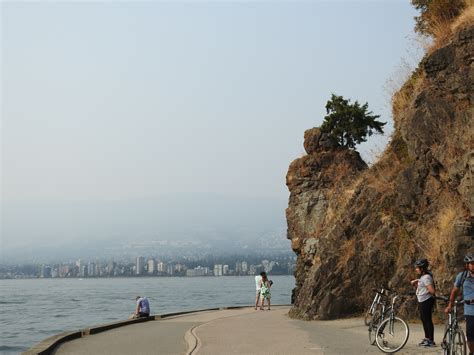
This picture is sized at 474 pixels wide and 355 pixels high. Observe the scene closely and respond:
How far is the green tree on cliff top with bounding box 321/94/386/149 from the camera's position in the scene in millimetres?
32031

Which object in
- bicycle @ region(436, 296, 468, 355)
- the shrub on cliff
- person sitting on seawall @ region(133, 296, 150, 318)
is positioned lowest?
bicycle @ region(436, 296, 468, 355)

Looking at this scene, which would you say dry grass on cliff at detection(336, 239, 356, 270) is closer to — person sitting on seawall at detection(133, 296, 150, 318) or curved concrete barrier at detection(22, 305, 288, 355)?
curved concrete barrier at detection(22, 305, 288, 355)

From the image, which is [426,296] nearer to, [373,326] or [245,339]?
[373,326]

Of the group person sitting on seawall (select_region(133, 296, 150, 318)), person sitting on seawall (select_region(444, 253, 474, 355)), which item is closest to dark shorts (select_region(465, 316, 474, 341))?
person sitting on seawall (select_region(444, 253, 474, 355))

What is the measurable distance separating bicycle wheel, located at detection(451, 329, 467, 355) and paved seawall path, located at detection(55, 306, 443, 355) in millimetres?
1795

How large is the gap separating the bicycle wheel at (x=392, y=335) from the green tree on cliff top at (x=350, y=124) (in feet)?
63.9

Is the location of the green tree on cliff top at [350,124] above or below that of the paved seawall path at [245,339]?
above

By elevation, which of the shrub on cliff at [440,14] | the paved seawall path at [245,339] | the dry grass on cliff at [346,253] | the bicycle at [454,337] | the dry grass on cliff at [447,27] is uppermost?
the shrub on cliff at [440,14]

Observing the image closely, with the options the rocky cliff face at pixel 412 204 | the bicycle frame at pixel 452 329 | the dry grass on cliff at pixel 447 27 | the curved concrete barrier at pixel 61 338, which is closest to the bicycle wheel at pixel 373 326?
the bicycle frame at pixel 452 329

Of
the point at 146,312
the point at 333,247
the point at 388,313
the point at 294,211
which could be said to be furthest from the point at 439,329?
the point at 294,211

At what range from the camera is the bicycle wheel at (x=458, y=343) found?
10688mm

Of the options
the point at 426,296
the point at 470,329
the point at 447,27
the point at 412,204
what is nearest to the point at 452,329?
the point at 470,329

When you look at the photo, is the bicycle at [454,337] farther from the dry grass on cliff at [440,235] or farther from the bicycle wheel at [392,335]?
the dry grass on cliff at [440,235]

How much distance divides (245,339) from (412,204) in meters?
7.44
